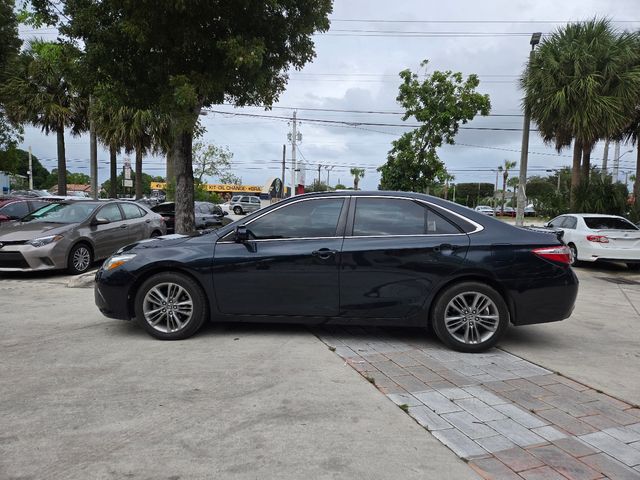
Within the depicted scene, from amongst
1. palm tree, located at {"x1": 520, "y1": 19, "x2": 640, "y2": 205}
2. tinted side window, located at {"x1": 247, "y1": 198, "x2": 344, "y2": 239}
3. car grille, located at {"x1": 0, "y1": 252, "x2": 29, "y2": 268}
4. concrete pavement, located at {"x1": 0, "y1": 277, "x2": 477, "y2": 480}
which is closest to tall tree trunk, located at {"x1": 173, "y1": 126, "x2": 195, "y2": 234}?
car grille, located at {"x1": 0, "y1": 252, "x2": 29, "y2": 268}

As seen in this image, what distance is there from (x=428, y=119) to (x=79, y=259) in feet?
42.1

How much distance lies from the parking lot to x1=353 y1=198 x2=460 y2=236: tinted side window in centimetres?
116

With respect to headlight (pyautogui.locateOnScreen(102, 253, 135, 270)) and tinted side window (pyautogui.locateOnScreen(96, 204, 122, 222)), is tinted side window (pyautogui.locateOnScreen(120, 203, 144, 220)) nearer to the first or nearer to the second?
tinted side window (pyautogui.locateOnScreen(96, 204, 122, 222))

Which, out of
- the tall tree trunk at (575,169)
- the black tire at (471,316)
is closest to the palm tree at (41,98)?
the tall tree trunk at (575,169)

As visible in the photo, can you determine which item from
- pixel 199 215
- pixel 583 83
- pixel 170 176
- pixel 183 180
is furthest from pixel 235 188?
pixel 183 180

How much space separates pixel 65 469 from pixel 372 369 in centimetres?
243

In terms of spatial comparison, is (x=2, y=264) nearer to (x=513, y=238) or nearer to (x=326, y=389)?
(x=326, y=389)

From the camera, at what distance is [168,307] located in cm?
506

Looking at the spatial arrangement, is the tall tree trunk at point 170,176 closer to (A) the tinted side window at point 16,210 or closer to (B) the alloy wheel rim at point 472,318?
(A) the tinted side window at point 16,210

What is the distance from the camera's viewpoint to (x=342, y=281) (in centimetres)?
486

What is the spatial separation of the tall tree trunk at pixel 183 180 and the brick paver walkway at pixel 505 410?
6446mm

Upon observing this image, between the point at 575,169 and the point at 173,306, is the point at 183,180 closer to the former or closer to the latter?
the point at 173,306

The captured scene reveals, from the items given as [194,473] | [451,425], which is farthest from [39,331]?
[451,425]

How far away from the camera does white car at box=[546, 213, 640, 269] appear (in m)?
12.0
